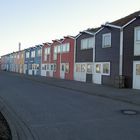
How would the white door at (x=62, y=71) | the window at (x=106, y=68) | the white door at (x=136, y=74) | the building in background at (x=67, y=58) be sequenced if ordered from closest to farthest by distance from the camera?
the white door at (x=136, y=74) < the window at (x=106, y=68) < the building in background at (x=67, y=58) < the white door at (x=62, y=71)

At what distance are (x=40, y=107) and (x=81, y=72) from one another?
2164cm

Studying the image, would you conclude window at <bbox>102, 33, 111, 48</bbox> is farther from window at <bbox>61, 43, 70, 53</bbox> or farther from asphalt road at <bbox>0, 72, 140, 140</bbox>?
asphalt road at <bbox>0, 72, 140, 140</bbox>

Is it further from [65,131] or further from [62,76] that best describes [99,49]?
[65,131]

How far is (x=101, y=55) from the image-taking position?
29.5 metres

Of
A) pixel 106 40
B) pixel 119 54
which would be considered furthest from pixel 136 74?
pixel 106 40

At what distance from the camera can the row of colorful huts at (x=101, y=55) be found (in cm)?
2428

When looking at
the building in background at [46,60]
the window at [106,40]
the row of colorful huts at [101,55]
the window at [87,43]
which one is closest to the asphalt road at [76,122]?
the row of colorful huts at [101,55]

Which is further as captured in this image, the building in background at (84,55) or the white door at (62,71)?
the white door at (62,71)

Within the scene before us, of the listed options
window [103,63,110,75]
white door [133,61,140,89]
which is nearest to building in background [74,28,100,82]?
window [103,63,110,75]

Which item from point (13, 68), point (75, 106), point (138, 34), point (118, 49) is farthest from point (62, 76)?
point (13, 68)

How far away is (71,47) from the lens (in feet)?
126

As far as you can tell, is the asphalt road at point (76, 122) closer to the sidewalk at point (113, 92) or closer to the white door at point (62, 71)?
the sidewalk at point (113, 92)

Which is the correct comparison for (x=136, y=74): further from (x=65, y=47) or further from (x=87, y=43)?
(x=65, y=47)

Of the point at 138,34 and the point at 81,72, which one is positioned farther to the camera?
the point at 81,72
